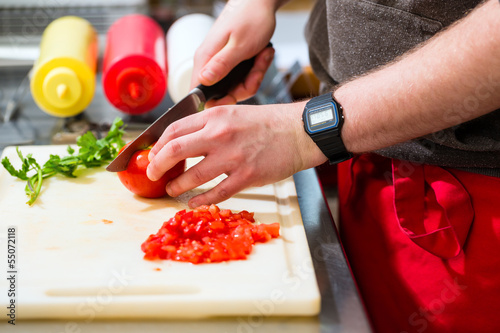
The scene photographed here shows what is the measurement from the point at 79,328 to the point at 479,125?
0.97 meters

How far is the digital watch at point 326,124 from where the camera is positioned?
109 cm

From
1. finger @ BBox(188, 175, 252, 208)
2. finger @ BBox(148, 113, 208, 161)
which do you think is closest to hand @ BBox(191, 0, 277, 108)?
finger @ BBox(148, 113, 208, 161)

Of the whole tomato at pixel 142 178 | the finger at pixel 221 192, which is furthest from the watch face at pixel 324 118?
the whole tomato at pixel 142 178

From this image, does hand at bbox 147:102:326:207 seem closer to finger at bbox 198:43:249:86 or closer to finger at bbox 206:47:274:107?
finger at bbox 198:43:249:86

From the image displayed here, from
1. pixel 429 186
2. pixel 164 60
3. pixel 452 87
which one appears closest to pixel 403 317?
pixel 429 186

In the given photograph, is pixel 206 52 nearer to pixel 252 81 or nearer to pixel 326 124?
pixel 252 81

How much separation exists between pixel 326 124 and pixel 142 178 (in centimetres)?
48

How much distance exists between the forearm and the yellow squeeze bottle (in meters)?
0.98

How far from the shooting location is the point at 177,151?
1.16m

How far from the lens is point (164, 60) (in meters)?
1.88

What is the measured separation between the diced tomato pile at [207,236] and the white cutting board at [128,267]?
0.07 ft

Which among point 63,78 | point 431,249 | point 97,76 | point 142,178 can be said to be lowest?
point 431,249

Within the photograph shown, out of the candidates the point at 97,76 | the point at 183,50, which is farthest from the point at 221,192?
the point at 97,76

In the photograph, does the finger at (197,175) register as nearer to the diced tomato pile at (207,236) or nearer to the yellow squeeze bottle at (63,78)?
the diced tomato pile at (207,236)
